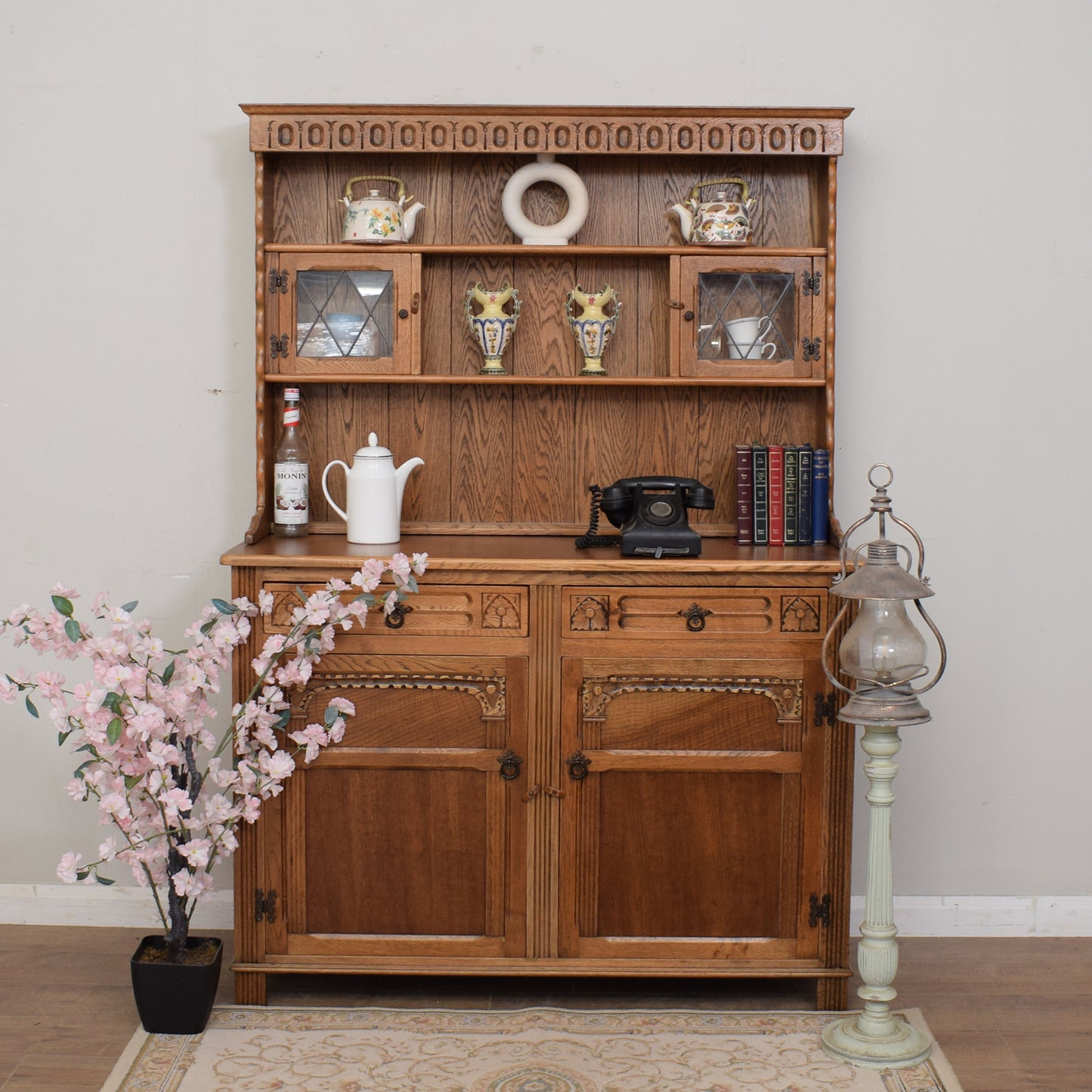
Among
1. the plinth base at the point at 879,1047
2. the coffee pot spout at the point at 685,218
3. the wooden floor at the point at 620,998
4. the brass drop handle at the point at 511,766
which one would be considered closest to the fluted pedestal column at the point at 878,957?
the plinth base at the point at 879,1047

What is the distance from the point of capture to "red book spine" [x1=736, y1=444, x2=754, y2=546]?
2.93m

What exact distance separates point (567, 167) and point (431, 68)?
1.38 feet

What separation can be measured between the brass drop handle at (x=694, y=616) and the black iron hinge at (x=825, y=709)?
29 centimetres

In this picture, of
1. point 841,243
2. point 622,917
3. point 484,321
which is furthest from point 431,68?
point 622,917

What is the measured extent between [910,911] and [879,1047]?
71cm

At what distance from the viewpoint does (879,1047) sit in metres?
2.55

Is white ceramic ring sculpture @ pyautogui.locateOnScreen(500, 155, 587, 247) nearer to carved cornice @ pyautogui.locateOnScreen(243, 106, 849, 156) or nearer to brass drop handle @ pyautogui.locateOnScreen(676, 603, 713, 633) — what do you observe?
carved cornice @ pyautogui.locateOnScreen(243, 106, 849, 156)

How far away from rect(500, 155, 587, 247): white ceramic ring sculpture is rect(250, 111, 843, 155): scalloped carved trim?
99 mm

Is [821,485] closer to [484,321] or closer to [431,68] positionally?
[484,321]

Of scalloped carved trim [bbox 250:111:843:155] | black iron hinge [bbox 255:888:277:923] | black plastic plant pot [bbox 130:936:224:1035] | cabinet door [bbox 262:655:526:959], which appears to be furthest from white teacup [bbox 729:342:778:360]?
black plastic plant pot [bbox 130:936:224:1035]

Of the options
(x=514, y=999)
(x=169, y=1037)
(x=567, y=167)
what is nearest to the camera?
(x=169, y=1037)

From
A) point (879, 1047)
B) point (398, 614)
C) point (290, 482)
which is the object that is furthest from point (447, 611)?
point (879, 1047)

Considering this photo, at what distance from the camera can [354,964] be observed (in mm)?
2730

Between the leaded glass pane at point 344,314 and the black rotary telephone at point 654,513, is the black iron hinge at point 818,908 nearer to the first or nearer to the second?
the black rotary telephone at point 654,513
